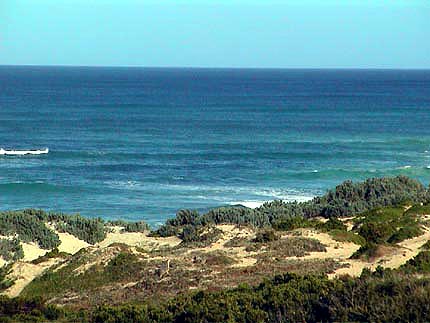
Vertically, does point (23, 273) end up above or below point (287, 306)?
below

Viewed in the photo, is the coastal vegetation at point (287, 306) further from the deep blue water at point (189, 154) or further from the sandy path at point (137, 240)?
the deep blue water at point (189, 154)

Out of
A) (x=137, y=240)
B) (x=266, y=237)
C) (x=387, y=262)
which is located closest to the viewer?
(x=387, y=262)

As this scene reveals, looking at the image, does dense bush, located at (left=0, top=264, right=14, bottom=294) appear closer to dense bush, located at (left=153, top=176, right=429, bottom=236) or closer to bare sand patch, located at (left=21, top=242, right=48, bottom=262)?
bare sand patch, located at (left=21, top=242, right=48, bottom=262)

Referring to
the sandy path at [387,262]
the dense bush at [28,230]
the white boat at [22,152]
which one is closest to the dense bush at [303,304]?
the sandy path at [387,262]

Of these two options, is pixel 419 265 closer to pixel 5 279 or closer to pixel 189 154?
pixel 5 279

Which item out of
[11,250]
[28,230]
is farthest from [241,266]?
[28,230]

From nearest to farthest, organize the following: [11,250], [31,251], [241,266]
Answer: [241,266] < [11,250] < [31,251]

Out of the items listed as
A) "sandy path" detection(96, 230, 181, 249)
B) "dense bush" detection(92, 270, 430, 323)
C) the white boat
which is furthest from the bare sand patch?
the white boat

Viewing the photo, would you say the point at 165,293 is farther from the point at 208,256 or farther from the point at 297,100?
the point at 297,100

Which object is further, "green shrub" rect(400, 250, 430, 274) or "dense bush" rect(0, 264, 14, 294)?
"dense bush" rect(0, 264, 14, 294)

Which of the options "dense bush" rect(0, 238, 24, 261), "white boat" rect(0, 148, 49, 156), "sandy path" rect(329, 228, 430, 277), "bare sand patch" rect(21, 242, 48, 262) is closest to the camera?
"sandy path" rect(329, 228, 430, 277)

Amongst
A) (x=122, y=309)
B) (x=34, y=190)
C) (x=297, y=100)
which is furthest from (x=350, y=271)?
(x=297, y=100)

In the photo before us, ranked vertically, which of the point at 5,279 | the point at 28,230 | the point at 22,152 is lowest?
the point at 22,152
